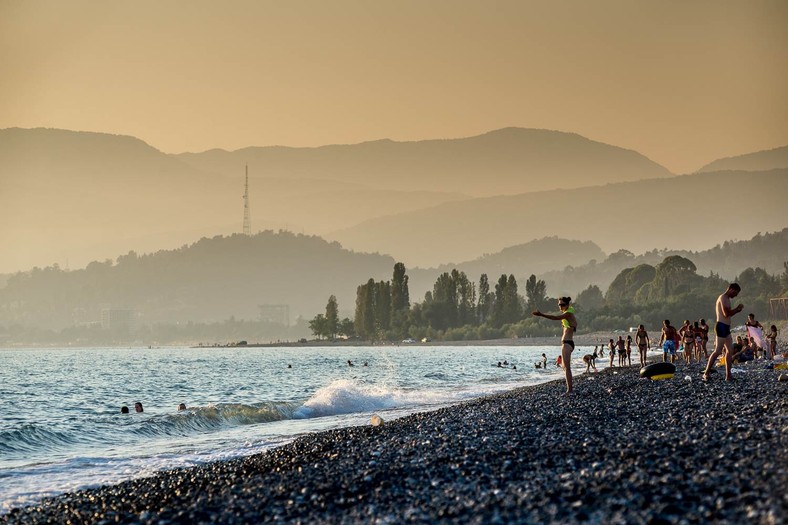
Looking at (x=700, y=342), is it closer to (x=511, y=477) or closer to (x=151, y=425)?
(x=151, y=425)

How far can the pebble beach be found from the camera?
34.0 feet

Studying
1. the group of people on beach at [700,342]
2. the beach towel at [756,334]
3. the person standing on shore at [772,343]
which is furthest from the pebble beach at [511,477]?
the person standing on shore at [772,343]

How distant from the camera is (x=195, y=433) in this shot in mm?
30938

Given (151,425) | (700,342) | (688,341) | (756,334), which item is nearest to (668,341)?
(688,341)

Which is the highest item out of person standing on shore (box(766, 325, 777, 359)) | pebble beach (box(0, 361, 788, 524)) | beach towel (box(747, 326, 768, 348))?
beach towel (box(747, 326, 768, 348))

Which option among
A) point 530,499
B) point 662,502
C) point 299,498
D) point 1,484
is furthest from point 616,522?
point 1,484

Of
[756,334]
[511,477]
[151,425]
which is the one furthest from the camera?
[756,334]

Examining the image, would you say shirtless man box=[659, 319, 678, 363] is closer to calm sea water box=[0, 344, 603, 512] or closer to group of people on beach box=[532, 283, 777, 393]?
group of people on beach box=[532, 283, 777, 393]

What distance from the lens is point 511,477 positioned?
41.7ft

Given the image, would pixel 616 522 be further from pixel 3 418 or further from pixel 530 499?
pixel 3 418

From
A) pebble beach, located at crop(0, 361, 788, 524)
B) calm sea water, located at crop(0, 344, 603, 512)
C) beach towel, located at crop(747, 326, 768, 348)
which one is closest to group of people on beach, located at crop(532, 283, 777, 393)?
beach towel, located at crop(747, 326, 768, 348)

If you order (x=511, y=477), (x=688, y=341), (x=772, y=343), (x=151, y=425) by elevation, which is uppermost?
(x=688, y=341)

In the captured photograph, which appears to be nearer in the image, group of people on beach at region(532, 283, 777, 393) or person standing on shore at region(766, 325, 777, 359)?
group of people on beach at region(532, 283, 777, 393)

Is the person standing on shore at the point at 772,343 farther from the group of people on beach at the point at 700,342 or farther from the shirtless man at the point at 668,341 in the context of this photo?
the shirtless man at the point at 668,341
